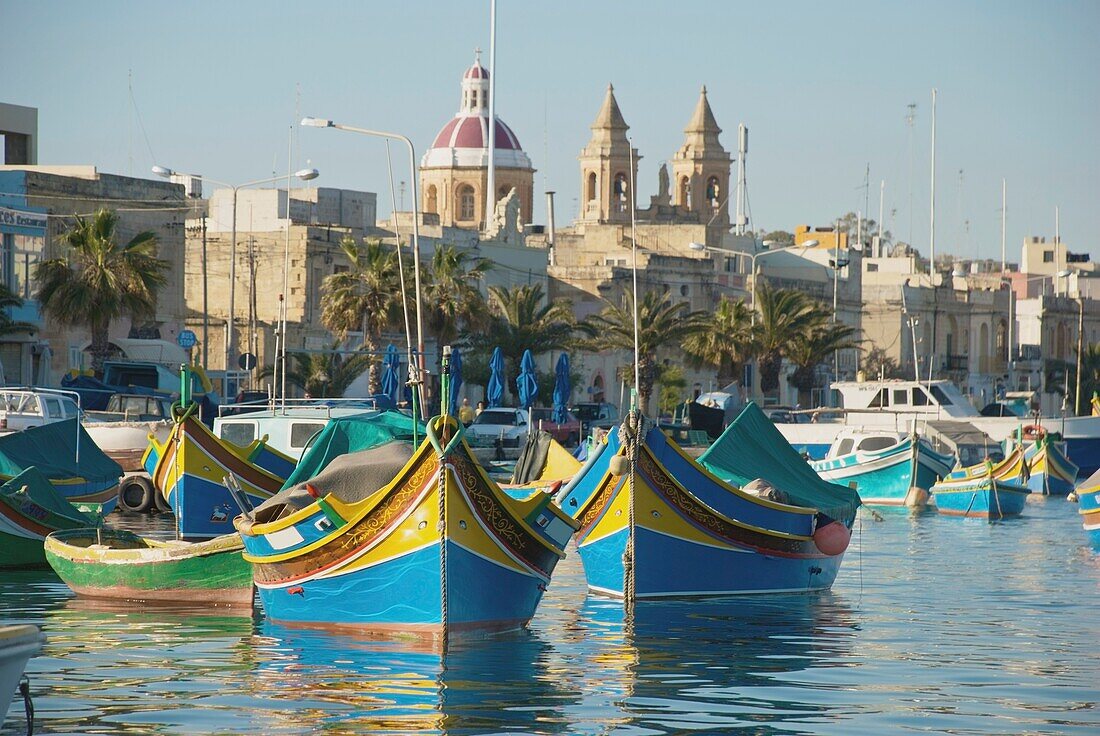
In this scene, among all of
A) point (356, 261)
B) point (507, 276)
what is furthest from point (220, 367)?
point (507, 276)

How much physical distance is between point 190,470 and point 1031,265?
125 m

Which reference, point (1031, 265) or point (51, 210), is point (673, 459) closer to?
point (51, 210)

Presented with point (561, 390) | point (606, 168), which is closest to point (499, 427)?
point (561, 390)

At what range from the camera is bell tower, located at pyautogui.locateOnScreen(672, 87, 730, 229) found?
126 m

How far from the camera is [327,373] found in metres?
61.2

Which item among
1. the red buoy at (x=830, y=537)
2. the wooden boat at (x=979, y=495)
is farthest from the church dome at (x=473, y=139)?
the red buoy at (x=830, y=537)

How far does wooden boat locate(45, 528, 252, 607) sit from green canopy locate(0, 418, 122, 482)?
8160 mm

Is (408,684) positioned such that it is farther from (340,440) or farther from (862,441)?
(862,441)

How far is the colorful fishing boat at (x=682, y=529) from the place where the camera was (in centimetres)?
2378

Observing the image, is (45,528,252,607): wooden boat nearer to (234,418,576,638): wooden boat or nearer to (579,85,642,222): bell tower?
(234,418,576,638): wooden boat

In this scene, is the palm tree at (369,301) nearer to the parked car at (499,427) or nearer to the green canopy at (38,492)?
the parked car at (499,427)

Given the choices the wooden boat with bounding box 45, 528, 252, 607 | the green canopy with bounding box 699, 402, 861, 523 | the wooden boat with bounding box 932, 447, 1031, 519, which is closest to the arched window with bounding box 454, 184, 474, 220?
the wooden boat with bounding box 932, 447, 1031, 519

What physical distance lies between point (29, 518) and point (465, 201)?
325 ft

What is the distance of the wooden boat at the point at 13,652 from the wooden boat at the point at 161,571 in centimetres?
1093
